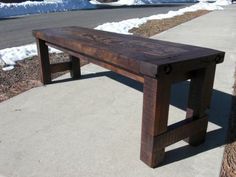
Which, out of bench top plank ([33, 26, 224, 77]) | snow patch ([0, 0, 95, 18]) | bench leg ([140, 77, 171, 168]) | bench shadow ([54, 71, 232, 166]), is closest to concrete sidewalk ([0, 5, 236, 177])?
bench shadow ([54, 71, 232, 166])

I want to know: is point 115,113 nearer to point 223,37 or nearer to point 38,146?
point 38,146

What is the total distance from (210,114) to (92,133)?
1416mm

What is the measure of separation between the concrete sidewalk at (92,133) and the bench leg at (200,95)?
0.12 m

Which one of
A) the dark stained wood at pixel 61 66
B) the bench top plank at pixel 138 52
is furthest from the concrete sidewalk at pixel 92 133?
the bench top plank at pixel 138 52

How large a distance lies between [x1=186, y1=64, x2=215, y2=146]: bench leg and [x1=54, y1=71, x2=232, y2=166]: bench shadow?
11 centimetres

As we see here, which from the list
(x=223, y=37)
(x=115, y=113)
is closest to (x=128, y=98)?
(x=115, y=113)

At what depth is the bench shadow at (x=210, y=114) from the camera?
9.10 ft

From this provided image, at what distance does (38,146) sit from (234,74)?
351 centimetres

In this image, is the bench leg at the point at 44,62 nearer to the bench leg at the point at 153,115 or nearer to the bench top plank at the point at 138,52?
the bench top plank at the point at 138,52

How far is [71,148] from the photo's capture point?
9.29ft

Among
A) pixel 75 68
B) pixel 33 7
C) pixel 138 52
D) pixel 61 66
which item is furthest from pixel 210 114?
pixel 33 7

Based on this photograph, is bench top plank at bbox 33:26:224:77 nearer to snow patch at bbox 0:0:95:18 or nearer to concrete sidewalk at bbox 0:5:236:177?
concrete sidewalk at bbox 0:5:236:177

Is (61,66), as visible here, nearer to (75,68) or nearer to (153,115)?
(75,68)

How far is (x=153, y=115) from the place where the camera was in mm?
2377
